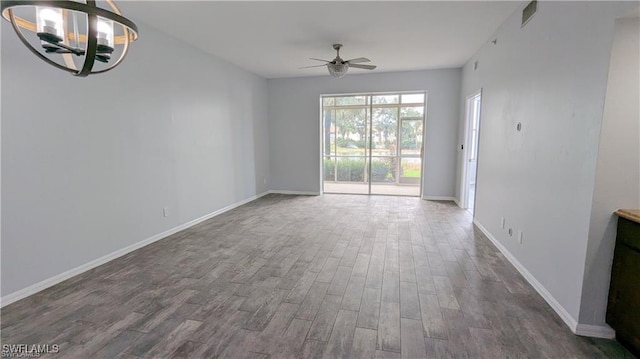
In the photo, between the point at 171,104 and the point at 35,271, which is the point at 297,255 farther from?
the point at 171,104

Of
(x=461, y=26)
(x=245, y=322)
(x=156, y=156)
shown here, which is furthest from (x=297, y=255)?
→ (x=461, y=26)

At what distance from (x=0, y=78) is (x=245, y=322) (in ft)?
8.89

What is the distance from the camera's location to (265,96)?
7.03m

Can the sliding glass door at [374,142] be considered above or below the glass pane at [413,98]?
below

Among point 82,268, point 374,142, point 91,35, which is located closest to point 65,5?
point 91,35

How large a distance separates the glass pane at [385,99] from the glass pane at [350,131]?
0.36m

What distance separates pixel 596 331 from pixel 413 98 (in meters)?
5.40

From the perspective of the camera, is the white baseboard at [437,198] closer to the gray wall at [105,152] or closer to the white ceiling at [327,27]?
the white ceiling at [327,27]

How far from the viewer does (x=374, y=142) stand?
705cm

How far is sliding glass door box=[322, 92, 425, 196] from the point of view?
6.75 meters

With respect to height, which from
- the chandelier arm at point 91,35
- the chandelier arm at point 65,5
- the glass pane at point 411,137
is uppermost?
the chandelier arm at point 65,5

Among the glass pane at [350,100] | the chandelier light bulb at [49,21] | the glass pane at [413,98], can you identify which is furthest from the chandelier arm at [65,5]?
the glass pane at [413,98]

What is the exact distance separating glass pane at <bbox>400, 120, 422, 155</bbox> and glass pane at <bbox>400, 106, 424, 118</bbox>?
13 cm

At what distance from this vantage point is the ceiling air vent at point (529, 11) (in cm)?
279
